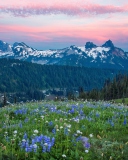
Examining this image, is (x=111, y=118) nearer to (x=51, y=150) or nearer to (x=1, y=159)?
(x=51, y=150)

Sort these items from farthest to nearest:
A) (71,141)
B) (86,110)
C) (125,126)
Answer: (86,110), (125,126), (71,141)

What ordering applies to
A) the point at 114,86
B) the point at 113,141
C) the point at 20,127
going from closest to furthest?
the point at 113,141 < the point at 20,127 < the point at 114,86

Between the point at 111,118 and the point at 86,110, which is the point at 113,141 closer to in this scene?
the point at 111,118

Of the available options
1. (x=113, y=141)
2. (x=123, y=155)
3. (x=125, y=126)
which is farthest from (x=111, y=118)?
(x=123, y=155)

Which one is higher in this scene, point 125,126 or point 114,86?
point 125,126

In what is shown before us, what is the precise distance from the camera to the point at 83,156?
7824mm

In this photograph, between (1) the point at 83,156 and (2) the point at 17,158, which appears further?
(1) the point at 83,156

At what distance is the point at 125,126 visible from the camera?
11.4 meters

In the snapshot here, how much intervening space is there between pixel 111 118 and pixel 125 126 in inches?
57.8

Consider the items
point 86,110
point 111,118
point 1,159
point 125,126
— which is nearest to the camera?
point 1,159

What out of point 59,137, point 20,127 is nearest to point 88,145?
point 59,137

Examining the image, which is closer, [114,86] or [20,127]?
[20,127]

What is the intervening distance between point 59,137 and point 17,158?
1.86m

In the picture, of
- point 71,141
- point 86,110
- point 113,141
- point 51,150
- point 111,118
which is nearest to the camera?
point 51,150
